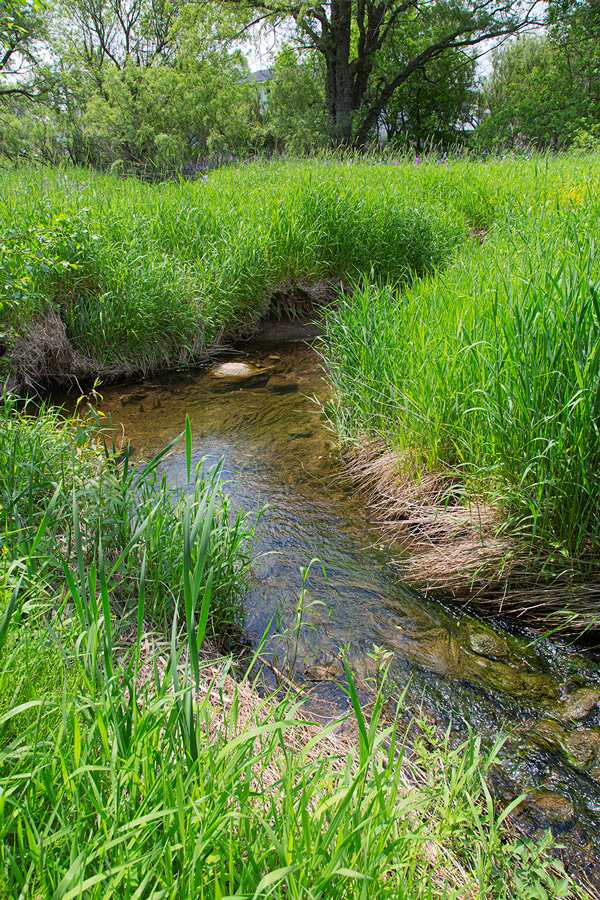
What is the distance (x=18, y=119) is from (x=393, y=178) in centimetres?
1761

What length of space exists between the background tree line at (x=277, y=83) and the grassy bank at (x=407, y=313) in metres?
3.59

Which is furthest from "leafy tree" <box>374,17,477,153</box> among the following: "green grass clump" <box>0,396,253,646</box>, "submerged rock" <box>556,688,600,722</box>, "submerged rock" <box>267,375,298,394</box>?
"submerged rock" <box>556,688,600,722</box>

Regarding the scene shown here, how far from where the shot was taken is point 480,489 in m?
2.71

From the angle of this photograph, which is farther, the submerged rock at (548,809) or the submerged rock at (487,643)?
the submerged rock at (487,643)

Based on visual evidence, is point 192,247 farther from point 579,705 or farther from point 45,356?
point 579,705

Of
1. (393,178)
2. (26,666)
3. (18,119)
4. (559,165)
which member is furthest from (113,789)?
(18,119)

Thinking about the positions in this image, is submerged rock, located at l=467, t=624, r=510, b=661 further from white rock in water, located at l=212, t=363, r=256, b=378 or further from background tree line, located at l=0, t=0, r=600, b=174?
background tree line, located at l=0, t=0, r=600, b=174

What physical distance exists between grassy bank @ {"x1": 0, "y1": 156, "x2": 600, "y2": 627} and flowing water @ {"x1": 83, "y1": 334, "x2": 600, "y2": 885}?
23cm

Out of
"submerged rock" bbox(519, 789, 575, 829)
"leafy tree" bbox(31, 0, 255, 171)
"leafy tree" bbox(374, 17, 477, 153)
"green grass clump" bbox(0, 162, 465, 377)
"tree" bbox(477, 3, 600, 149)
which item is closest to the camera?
"submerged rock" bbox(519, 789, 575, 829)

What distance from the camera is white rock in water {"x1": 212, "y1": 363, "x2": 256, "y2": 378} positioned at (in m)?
5.41

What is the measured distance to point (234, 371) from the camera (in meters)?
5.47

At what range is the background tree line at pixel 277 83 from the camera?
10.7 metres

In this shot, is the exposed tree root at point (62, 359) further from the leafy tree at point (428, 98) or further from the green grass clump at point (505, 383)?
the leafy tree at point (428, 98)

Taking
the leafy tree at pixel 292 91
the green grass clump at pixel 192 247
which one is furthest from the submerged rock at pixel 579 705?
the leafy tree at pixel 292 91
